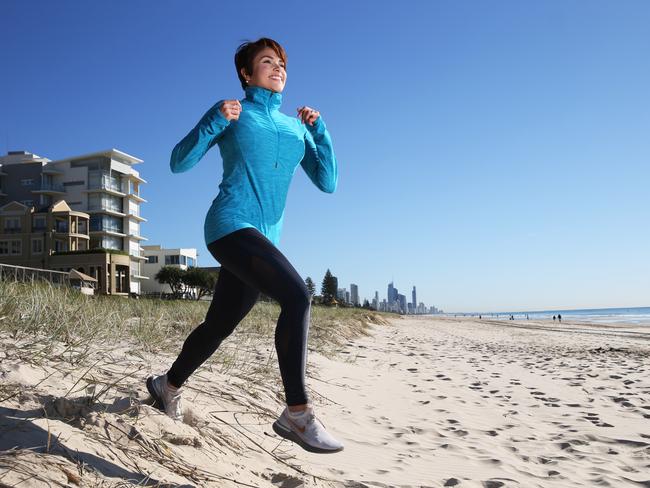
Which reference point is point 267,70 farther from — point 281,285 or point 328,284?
point 328,284

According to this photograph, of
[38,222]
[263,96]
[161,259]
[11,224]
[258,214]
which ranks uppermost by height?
[38,222]

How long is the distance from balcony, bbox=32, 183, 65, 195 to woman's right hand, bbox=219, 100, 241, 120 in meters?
55.7

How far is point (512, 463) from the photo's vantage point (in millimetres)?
3424

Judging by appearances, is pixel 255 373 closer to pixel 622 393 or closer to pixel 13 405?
pixel 13 405


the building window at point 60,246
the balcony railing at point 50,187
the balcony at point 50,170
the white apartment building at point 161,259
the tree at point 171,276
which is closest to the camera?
the building window at point 60,246

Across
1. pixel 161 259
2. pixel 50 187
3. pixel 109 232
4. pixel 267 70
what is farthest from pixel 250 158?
pixel 161 259

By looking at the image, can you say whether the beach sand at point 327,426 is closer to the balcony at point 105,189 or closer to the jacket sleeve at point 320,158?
the jacket sleeve at point 320,158

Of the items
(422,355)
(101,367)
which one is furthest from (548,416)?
(422,355)

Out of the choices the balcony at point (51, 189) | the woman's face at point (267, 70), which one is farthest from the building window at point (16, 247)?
the woman's face at point (267, 70)

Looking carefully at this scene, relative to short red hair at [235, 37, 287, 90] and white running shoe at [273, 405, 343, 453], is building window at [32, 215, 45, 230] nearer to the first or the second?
short red hair at [235, 37, 287, 90]

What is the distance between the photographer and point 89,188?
5169 cm

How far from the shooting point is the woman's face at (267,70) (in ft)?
9.17

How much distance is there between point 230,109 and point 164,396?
1.57 m

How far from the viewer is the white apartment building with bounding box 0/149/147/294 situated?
51312 millimetres
